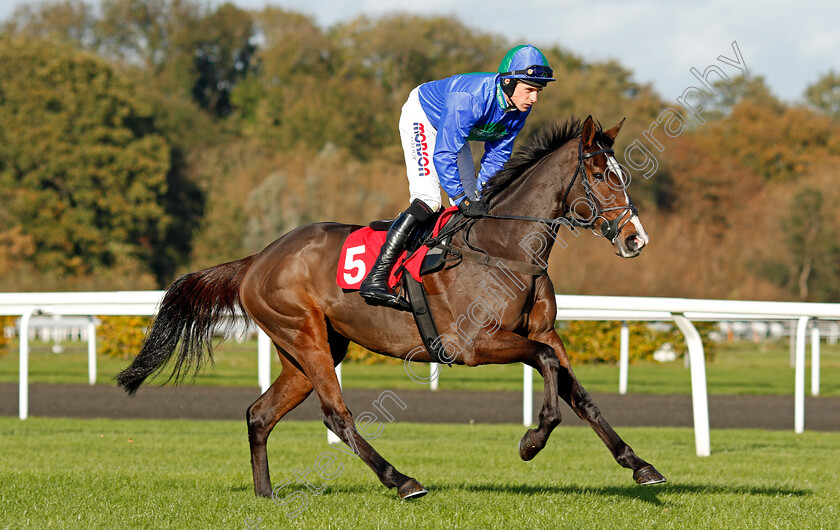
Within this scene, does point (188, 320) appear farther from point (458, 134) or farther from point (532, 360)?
point (532, 360)

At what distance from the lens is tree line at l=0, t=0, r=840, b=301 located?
33250mm

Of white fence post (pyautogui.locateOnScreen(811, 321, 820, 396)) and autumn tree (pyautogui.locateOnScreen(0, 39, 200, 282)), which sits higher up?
autumn tree (pyautogui.locateOnScreen(0, 39, 200, 282))

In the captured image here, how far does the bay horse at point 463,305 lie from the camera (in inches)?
179

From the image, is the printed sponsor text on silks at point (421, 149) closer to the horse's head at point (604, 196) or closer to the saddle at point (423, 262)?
the saddle at point (423, 262)

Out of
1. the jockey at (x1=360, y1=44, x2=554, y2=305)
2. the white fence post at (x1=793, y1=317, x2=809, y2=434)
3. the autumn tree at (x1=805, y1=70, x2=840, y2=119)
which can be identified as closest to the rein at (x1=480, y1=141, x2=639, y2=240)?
the jockey at (x1=360, y1=44, x2=554, y2=305)

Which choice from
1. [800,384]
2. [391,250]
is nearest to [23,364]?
[391,250]

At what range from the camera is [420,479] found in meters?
5.69

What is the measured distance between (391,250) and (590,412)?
1214 mm

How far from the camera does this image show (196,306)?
19.0ft

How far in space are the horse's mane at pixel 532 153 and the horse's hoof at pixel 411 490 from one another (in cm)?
144

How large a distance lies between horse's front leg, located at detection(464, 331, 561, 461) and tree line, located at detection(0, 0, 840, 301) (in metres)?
23.2

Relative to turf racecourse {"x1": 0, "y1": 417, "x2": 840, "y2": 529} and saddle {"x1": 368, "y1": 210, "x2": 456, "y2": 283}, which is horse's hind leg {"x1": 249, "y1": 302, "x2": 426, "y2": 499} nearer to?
turf racecourse {"x1": 0, "y1": 417, "x2": 840, "y2": 529}

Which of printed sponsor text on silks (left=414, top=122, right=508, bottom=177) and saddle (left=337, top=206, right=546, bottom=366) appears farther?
printed sponsor text on silks (left=414, top=122, right=508, bottom=177)

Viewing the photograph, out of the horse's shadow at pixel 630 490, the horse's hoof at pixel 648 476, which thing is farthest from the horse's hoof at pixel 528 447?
the horse's shadow at pixel 630 490
